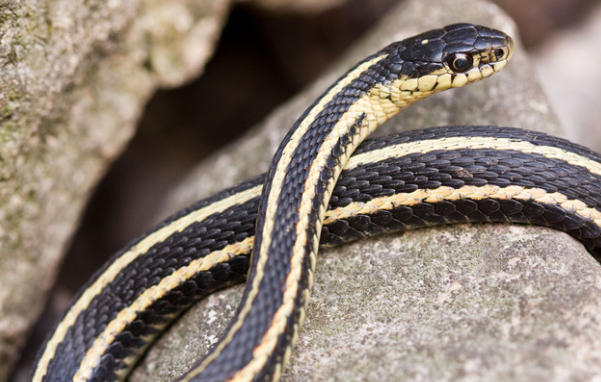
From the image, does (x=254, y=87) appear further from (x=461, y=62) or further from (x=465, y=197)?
(x=465, y=197)

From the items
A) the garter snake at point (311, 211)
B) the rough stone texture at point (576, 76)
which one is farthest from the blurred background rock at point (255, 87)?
the garter snake at point (311, 211)

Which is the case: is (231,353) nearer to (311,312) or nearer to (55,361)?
(311,312)

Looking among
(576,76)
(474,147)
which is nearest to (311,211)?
(474,147)

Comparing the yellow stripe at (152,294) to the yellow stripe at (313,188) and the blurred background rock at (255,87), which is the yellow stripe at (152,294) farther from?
the blurred background rock at (255,87)

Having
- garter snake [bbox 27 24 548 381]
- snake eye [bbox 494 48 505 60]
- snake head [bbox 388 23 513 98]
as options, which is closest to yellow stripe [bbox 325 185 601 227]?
garter snake [bbox 27 24 548 381]

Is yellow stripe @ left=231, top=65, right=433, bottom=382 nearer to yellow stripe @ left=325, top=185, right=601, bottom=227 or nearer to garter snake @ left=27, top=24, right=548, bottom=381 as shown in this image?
garter snake @ left=27, top=24, right=548, bottom=381

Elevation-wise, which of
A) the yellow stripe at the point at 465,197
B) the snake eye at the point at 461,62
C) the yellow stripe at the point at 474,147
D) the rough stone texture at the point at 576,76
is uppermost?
the snake eye at the point at 461,62
